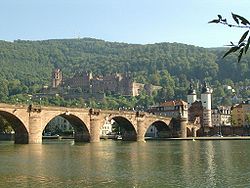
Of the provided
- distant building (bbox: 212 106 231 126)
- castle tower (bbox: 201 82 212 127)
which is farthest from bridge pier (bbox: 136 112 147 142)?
distant building (bbox: 212 106 231 126)

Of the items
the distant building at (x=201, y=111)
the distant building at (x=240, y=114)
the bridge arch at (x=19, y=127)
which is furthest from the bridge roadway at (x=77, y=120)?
the distant building at (x=240, y=114)

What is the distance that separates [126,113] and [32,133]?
88.8ft

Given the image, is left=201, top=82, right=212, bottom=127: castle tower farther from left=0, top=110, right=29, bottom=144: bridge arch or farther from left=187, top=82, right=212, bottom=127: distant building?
left=0, top=110, right=29, bottom=144: bridge arch

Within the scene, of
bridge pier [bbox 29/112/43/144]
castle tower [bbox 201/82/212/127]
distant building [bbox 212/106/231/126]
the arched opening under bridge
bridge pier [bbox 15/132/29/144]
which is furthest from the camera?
distant building [bbox 212/106/231/126]

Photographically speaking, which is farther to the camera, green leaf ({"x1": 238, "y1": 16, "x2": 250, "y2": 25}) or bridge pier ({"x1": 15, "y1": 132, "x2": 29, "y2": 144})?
bridge pier ({"x1": 15, "y1": 132, "x2": 29, "y2": 144})

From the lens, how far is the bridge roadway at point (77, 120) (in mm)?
72812

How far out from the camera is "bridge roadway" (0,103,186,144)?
72812 mm

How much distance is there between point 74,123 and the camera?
87.6m

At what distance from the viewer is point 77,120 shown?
279 ft

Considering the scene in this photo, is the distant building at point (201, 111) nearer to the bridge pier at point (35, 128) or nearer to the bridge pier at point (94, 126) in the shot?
the bridge pier at point (94, 126)

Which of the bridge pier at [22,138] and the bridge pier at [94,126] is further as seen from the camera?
the bridge pier at [94,126]

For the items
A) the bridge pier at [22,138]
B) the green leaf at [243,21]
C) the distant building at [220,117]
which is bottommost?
the bridge pier at [22,138]

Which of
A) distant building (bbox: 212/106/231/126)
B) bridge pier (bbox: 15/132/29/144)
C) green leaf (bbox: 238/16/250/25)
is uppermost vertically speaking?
distant building (bbox: 212/106/231/126)

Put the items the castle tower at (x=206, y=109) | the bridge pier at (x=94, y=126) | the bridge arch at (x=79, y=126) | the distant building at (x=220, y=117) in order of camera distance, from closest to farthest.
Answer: the bridge arch at (x=79, y=126) < the bridge pier at (x=94, y=126) < the castle tower at (x=206, y=109) < the distant building at (x=220, y=117)
